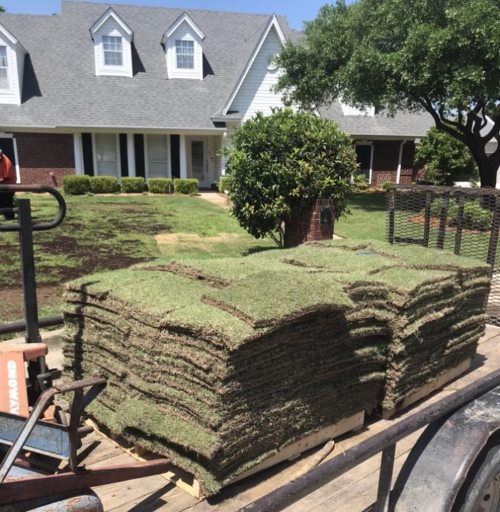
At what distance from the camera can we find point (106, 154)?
70.8 ft

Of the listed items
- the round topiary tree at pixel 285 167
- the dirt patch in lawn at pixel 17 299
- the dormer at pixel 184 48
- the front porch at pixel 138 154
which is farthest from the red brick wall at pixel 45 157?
the dirt patch in lawn at pixel 17 299

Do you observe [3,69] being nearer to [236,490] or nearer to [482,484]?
[236,490]

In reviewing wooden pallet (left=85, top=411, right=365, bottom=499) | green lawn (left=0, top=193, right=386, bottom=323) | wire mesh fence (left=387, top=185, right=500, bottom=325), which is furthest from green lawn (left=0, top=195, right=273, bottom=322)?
wire mesh fence (left=387, top=185, right=500, bottom=325)

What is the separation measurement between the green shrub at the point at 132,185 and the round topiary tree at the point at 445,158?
1268 centimetres

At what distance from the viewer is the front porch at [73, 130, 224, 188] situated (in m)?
21.0

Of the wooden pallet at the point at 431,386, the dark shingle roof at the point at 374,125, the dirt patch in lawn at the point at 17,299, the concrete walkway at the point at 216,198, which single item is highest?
the dark shingle roof at the point at 374,125

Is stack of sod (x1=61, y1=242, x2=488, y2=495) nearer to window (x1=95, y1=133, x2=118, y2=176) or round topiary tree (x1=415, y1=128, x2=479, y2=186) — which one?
window (x1=95, y1=133, x2=118, y2=176)

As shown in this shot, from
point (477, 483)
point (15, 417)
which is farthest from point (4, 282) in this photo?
point (477, 483)

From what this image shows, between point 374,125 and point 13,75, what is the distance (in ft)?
50.6

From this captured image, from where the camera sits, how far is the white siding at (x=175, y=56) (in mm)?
22109

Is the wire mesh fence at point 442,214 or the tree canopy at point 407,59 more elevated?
the tree canopy at point 407,59

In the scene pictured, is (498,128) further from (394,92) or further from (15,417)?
(15,417)

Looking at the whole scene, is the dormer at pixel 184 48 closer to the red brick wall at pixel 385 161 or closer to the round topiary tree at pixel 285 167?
the red brick wall at pixel 385 161

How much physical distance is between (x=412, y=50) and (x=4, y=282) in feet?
38.2
